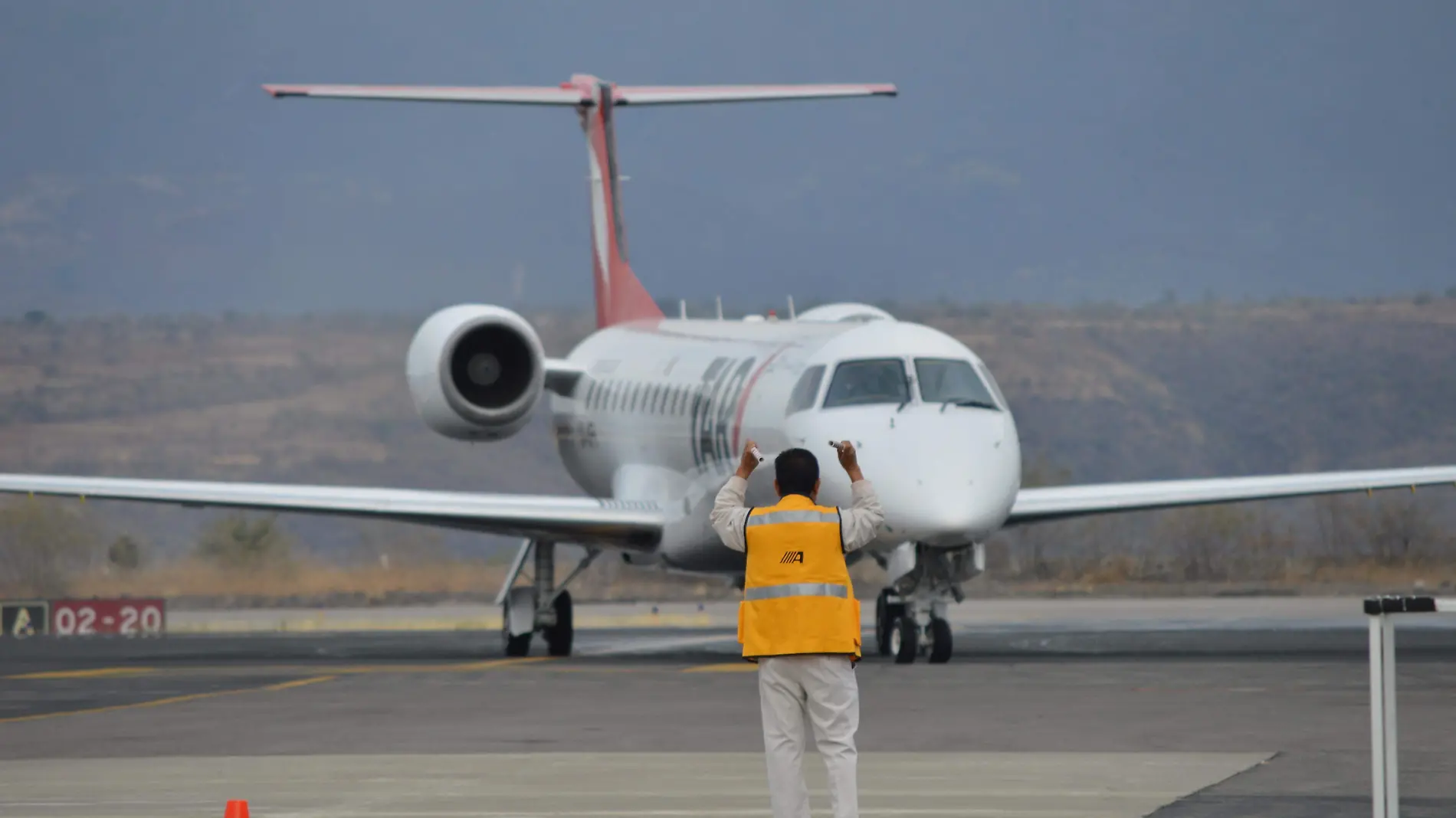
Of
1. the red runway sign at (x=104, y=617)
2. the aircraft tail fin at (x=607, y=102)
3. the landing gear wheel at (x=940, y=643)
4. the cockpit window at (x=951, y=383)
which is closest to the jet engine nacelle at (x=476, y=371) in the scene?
the aircraft tail fin at (x=607, y=102)

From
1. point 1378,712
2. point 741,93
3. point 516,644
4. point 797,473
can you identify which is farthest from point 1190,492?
point 1378,712

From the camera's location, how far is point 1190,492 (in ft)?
85.4

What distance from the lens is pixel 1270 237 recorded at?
462 feet

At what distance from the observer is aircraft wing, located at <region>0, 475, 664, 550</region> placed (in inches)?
981

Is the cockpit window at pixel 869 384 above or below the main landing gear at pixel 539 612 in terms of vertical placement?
above

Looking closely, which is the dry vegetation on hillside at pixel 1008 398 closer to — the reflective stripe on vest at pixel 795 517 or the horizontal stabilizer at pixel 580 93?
the horizontal stabilizer at pixel 580 93

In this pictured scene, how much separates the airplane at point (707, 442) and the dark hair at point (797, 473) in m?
11.0

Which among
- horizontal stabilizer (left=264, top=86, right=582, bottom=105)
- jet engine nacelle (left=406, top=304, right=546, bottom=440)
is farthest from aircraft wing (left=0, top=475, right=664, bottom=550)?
horizontal stabilizer (left=264, top=86, right=582, bottom=105)

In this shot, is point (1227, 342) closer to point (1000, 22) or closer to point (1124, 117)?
point (1124, 117)

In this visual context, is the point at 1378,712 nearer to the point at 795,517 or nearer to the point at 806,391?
the point at 795,517

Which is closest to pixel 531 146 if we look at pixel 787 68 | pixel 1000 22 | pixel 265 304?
pixel 787 68

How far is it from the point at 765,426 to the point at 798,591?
13.8 metres

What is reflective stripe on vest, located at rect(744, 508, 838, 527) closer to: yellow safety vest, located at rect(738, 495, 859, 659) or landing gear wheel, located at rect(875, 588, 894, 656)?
yellow safety vest, located at rect(738, 495, 859, 659)

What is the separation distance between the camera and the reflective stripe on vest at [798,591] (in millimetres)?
10586
